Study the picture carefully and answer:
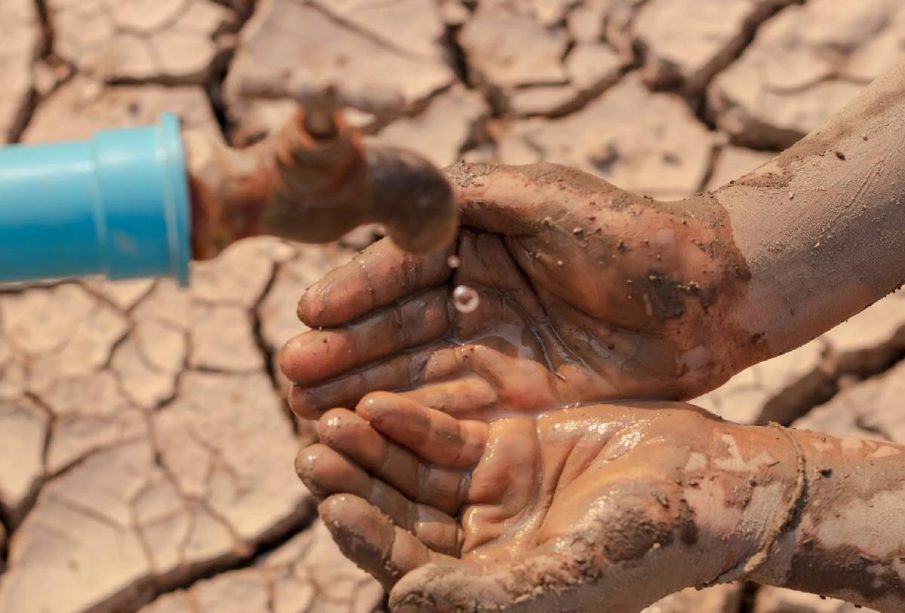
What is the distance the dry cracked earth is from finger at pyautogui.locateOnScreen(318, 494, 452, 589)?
852 mm

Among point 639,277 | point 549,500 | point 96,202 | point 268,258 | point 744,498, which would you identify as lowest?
point 268,258

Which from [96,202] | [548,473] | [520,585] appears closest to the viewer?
[96,202]

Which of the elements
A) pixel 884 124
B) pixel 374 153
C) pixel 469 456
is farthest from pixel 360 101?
pixel 884 124

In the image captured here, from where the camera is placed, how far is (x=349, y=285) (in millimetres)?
1786

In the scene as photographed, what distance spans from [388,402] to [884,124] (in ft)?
3.53

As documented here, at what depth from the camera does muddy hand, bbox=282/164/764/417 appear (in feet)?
5.88

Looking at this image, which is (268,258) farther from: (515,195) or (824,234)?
(824,234)

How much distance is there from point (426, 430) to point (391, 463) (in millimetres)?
79

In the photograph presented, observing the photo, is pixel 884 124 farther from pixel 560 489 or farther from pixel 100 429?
pixel 100 429

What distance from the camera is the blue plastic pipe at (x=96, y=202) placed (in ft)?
3.97

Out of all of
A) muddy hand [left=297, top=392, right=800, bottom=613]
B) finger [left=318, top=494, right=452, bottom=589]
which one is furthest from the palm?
finger [left=318, top=494, right=452, bottom=589]

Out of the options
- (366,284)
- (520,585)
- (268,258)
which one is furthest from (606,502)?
(268,258)

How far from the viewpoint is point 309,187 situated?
1.25 metres

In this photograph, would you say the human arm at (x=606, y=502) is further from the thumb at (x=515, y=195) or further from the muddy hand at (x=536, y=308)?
the thumb at (x=515, y=195)
